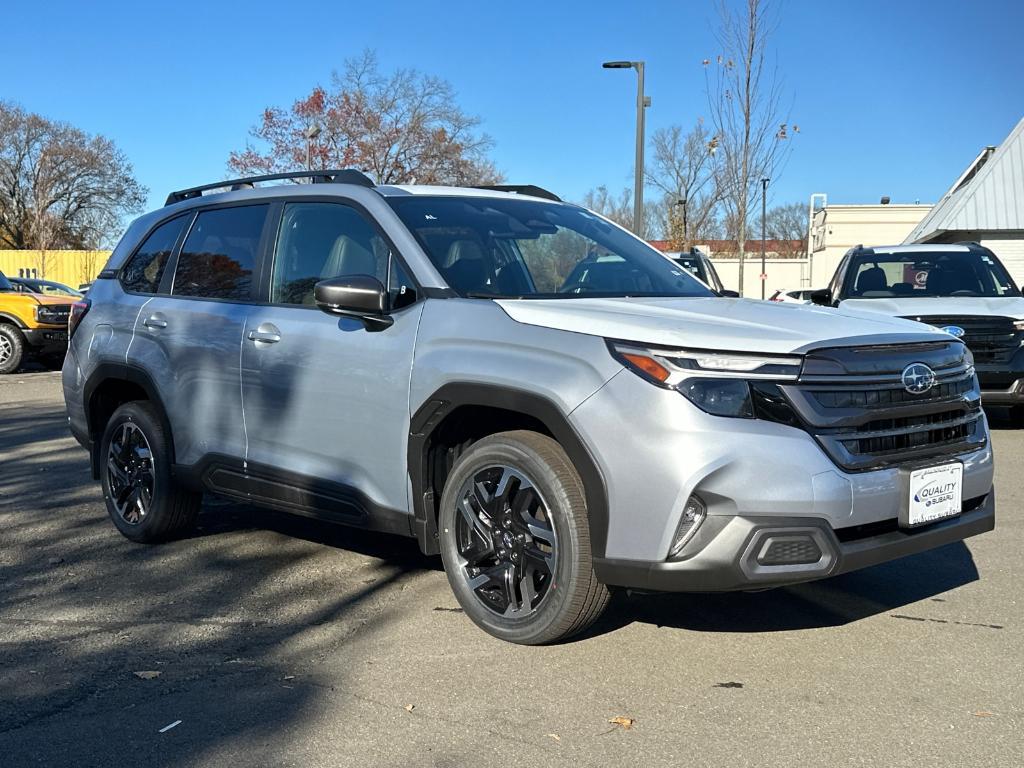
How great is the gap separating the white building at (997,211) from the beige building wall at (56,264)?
1407 inches

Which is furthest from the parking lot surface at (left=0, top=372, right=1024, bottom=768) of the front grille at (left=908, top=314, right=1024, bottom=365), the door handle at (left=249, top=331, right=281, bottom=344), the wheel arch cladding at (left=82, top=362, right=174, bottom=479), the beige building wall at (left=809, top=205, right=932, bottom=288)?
the beige building wall at (left=809, top=205, right=932, bottom=288)

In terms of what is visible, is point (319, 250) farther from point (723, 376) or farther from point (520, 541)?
point (723, 376)

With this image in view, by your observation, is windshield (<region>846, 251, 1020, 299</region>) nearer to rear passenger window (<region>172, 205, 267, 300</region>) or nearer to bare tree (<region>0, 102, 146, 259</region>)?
rear passenger window (<region>172, 205, 267, 300</region>)

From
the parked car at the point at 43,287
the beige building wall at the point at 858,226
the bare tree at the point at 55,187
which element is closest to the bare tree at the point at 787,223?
the beige building wall at the point at 858,226

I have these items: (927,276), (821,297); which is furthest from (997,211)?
(821,297)

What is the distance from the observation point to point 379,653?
4.10 m

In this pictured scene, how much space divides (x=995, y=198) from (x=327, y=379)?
2323cm

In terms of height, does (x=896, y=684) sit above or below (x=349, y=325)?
below

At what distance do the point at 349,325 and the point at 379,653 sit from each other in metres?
1.40

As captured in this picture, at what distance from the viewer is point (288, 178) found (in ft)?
18.1

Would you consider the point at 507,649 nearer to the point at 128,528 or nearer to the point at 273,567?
the point at 273,567

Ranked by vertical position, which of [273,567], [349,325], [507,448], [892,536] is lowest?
[273,567]

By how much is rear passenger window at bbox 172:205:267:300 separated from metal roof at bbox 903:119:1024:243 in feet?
69.9

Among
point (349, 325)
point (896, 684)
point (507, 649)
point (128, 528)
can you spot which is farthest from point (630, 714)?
point (128, 528)
